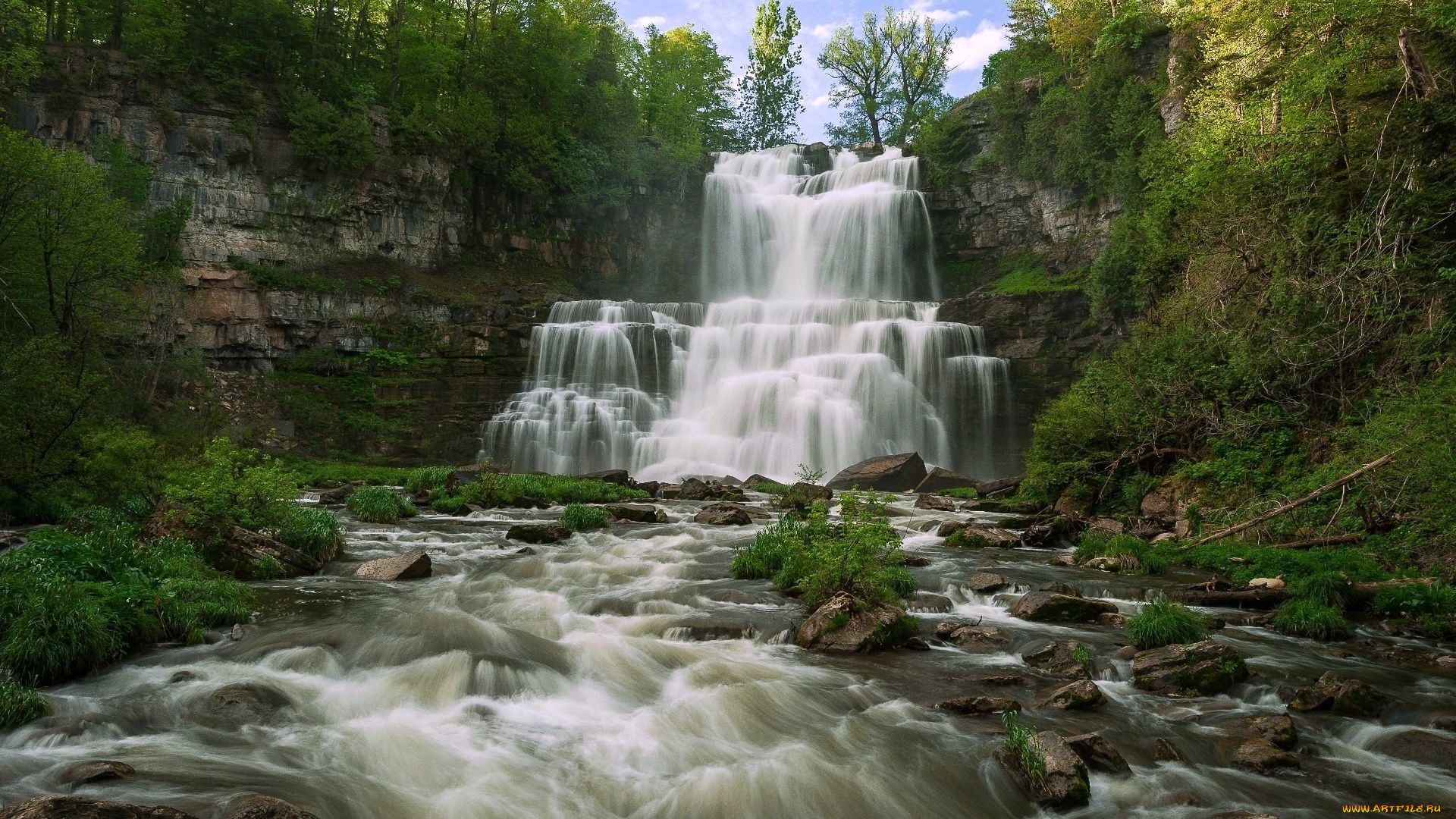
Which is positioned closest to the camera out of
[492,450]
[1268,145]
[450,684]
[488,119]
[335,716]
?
[335,716]

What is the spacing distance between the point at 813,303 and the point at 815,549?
26231 mm

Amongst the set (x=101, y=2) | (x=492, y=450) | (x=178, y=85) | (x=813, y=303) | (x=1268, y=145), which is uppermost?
(x=101, y=2)

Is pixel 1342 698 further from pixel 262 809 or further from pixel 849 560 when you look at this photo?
pixel 262 809

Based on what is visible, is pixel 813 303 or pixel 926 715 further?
pixel 813 303

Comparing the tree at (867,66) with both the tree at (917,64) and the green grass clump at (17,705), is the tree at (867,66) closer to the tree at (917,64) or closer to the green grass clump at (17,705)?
the tree at (917,64)

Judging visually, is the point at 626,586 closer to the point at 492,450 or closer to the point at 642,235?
the point at 492,450

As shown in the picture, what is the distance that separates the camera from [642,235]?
4575cm

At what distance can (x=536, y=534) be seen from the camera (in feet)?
48.3

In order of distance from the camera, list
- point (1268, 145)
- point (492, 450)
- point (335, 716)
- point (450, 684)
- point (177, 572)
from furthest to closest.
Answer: point (492, 450) < point (1268, 145) < point (177, 572) < point (450, 684) < point (335, 716)

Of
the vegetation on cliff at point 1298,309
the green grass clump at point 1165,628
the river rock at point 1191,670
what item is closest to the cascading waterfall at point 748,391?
the vegetation on cliff at point 1298,309

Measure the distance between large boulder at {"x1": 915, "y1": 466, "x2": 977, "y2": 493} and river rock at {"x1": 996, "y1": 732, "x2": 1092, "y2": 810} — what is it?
19453mm

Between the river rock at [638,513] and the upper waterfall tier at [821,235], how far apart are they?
2545 centimetres

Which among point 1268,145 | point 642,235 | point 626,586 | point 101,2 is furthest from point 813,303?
point 101,2

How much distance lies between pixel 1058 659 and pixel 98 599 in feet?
31.9
